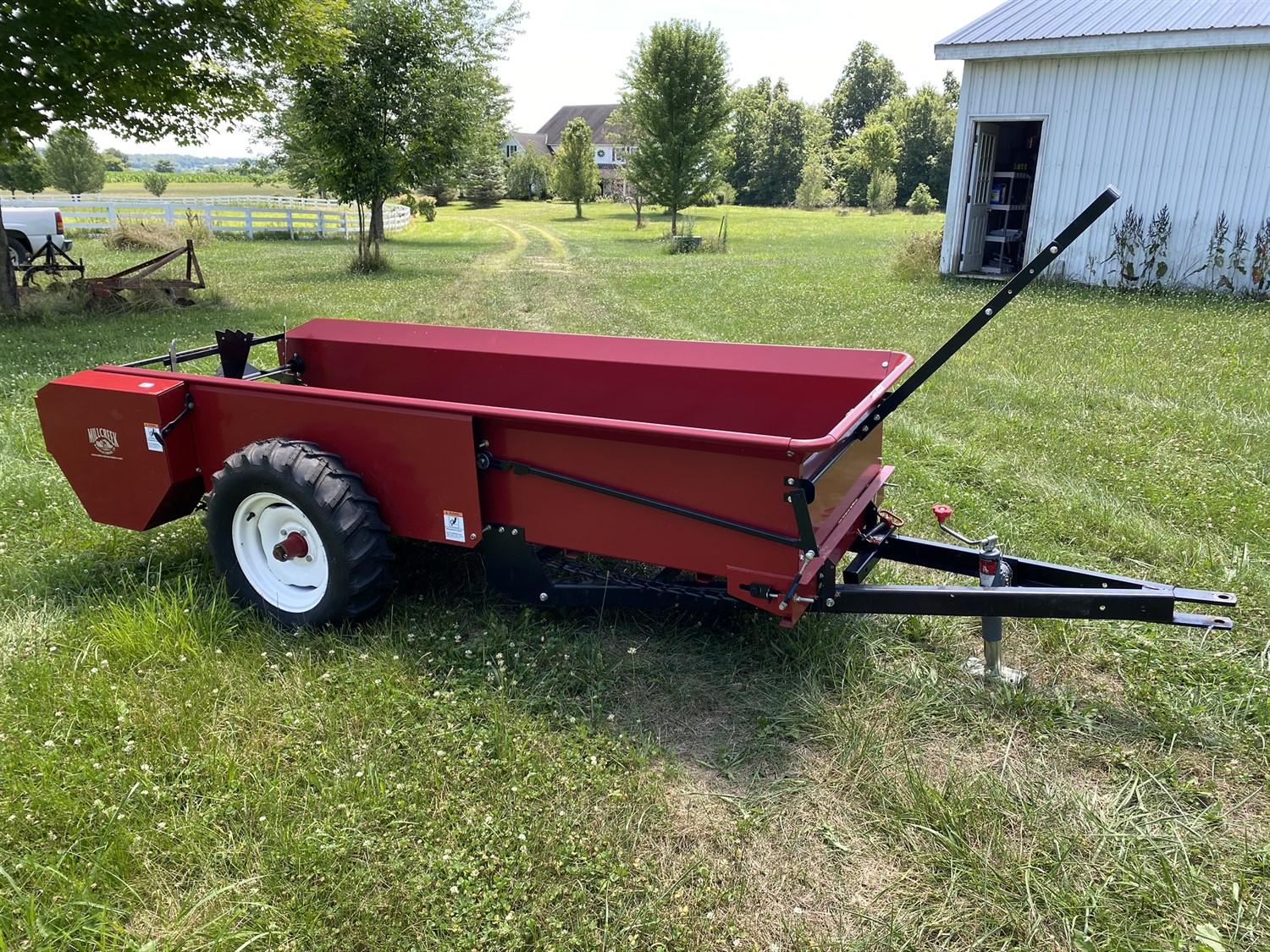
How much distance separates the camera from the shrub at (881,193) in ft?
164

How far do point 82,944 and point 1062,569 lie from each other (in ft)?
10.6

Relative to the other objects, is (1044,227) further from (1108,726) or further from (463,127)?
(1108,726)

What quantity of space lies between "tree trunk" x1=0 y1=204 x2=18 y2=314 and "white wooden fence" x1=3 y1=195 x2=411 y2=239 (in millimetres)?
15422

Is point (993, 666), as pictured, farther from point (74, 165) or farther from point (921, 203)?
point (921, 203)

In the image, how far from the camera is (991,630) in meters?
3.39

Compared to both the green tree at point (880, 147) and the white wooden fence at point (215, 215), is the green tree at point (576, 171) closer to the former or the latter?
the white wooden fence at point (215, 215)

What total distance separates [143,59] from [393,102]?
27.4ft

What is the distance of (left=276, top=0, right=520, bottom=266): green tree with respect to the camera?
57.9 feet

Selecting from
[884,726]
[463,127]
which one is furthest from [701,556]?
[463,127]

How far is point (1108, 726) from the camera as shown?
128 inches

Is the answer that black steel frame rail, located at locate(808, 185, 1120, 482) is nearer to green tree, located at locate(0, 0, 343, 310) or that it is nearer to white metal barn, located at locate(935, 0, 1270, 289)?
green tree, located at locate(0, 0, 343, 310)

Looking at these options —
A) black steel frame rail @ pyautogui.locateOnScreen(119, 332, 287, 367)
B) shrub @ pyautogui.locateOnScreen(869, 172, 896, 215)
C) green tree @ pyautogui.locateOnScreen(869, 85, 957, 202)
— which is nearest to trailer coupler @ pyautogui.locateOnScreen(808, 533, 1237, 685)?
black steel frame rail @ pyautogui.locateOnScreen(119, 332, 287, 367)

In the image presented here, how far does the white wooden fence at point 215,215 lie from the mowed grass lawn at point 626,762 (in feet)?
84.1

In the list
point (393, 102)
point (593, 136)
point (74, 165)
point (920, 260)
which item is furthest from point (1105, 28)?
point (593, 136)
